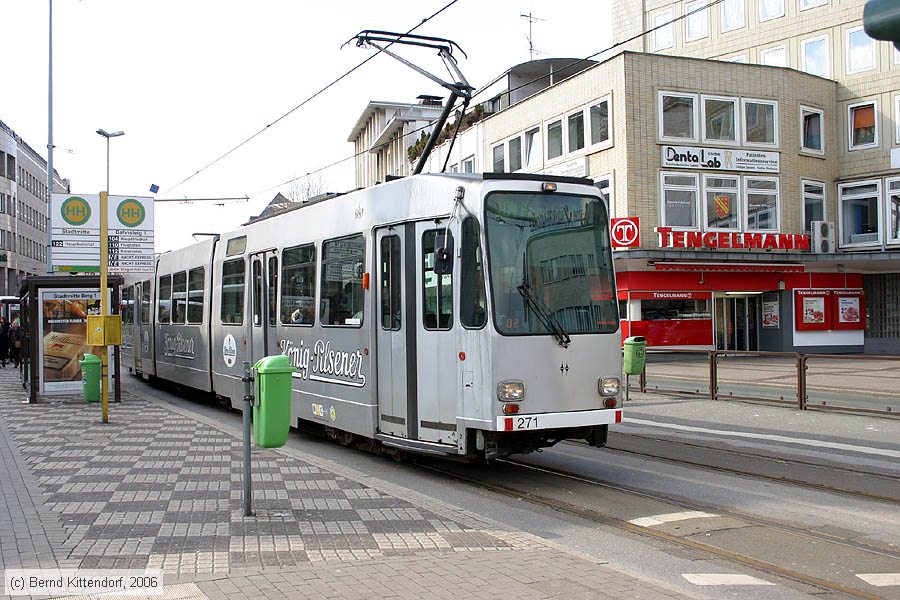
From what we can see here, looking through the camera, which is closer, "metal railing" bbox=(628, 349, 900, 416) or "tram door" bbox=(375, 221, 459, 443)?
"tram door" bbox=(375, 221, 459, 443)

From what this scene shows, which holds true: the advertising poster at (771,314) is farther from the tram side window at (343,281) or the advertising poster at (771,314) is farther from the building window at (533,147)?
the tram side window at (343,281)

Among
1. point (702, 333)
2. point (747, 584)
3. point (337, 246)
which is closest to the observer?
point (747, 584)

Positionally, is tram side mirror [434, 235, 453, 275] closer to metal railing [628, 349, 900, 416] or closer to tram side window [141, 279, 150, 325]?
metal railing [628, 349, 900, 416]

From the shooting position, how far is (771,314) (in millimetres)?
33781

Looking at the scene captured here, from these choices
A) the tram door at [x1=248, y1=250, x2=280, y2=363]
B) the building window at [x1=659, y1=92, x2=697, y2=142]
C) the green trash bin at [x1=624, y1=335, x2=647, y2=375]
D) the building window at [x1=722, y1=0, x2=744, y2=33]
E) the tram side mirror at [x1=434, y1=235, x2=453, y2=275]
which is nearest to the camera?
the tram side mirror at [x1=434, y1=235, x2=453, y2=275]

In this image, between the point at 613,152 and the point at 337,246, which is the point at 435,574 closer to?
the point at 337,246

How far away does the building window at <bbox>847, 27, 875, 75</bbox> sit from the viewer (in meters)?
34.2

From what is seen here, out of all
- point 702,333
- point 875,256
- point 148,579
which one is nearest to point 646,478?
point 148,579

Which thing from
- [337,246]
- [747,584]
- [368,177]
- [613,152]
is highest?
[368,177]

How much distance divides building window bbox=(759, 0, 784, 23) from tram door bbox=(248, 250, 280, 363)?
99.9 feet

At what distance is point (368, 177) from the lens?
259 ft

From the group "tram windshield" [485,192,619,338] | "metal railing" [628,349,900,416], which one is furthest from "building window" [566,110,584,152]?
"tram windshield" [485,192,619,338]

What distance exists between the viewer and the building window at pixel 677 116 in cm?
3081

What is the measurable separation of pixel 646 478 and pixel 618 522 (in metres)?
2.21
